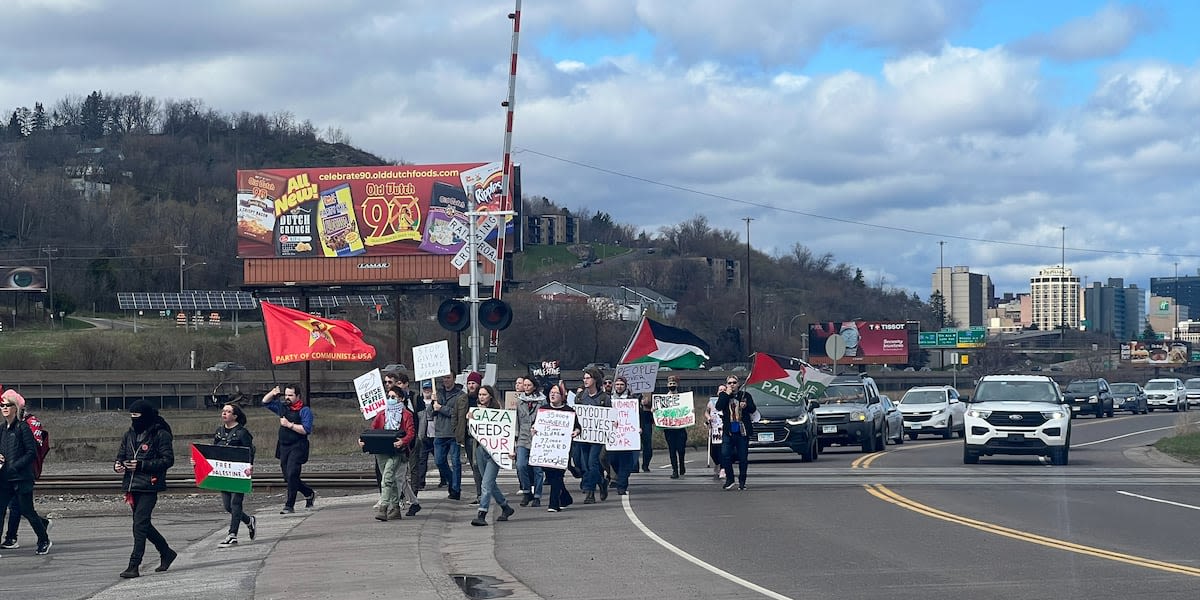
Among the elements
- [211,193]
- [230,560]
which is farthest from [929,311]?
[230,560]

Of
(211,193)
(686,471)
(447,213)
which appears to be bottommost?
(686,471)

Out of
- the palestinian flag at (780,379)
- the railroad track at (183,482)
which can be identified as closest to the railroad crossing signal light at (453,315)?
the railroad track at (183,482)

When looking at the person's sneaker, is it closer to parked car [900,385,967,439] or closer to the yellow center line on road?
the yellow center line on road

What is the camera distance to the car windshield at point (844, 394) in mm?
33312

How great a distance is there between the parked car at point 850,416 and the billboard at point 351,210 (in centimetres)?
2274

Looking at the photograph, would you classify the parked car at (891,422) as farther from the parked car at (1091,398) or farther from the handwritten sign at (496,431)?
the parked car at (1091,398)

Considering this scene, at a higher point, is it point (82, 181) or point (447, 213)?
point (82, 181)

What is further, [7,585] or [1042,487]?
[1042,487]

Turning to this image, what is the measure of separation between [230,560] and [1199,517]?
1250 centimetres

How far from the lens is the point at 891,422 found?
36.6 metres

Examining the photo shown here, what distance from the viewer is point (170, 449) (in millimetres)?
13273

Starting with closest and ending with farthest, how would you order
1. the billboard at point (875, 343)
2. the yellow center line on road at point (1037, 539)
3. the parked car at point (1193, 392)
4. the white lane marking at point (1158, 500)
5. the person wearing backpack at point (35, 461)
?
the yellow center line on road at point (1037, 539), the person wearing backpack at point (35, 461), the white lane marking at point (1158, 500), the parked car at point (1193, 392), the billboard at point (875, 343)

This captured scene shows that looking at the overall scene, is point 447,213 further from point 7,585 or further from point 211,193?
point 211,193

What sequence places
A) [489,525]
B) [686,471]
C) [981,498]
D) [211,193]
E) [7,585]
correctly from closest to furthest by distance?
[7,585] < [489,525] < [981,498] < [686,471] < [211,193]
